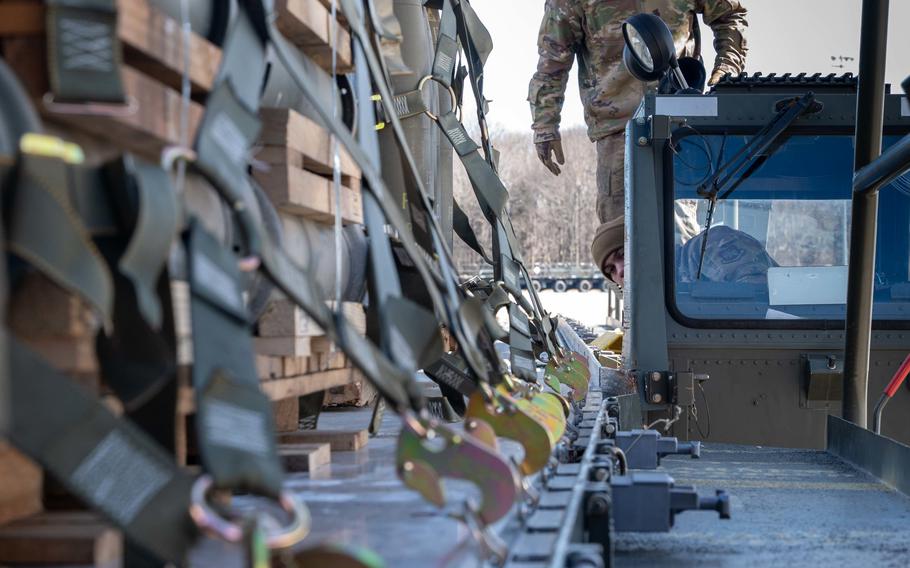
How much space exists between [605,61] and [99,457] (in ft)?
25.1

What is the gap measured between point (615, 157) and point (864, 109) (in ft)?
12.1

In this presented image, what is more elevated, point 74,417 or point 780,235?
point 780,235

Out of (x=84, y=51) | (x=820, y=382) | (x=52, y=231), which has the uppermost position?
(x=84, y=51)

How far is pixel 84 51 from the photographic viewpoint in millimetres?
1770

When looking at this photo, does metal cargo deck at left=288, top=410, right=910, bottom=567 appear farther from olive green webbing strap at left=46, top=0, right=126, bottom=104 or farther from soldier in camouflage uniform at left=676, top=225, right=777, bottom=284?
soldier in camouflage uniform at left=676, top=225, right=777, bottom=284

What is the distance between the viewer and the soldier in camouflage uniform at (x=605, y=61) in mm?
8648

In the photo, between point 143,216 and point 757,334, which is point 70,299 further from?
point 757,334

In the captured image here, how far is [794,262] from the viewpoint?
258 inches

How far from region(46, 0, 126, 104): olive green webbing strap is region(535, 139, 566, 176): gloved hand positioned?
7717mm

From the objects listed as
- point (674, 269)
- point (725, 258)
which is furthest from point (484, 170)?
point (725, 258)

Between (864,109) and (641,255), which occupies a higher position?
(864,109)

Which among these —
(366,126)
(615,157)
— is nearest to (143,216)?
(366,126)

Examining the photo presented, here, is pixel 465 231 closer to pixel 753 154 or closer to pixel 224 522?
pixel 753 154

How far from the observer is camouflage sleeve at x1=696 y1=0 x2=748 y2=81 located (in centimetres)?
898
